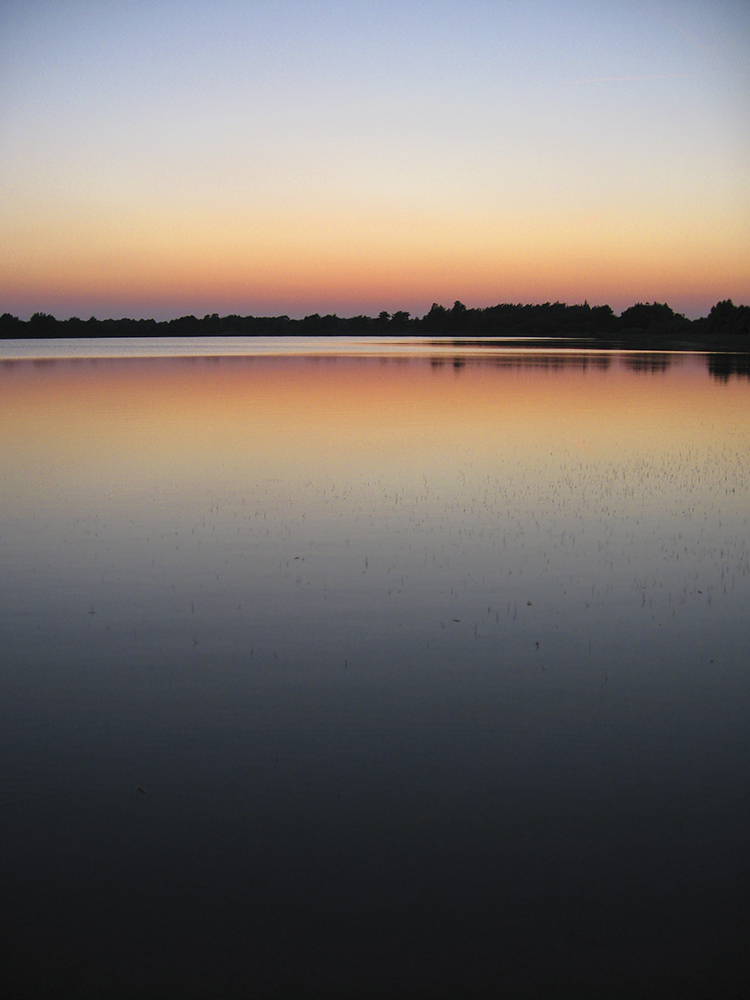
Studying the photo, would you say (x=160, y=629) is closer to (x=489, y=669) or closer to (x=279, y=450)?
(x=489, y=669)

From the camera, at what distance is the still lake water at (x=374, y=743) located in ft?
19.0

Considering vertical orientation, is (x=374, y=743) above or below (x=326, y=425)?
below

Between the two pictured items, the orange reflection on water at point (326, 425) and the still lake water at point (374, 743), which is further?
the orange reflection on water at point (326, 425)

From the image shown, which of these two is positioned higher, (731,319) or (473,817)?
(731,319)

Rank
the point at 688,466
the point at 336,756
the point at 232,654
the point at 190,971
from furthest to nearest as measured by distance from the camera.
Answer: the point at 688,466 → the point at 232,654 → the point at 336,756 → the point at 190,971

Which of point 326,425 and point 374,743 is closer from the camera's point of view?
point 374,743

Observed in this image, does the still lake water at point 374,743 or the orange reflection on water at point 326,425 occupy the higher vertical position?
the orange reflection on water at point 326,425

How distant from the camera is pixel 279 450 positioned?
28.9 m

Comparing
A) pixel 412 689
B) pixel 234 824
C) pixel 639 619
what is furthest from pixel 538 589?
pixel 234 824

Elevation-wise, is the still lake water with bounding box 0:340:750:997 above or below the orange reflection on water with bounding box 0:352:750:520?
below

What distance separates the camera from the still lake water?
5.78 meters

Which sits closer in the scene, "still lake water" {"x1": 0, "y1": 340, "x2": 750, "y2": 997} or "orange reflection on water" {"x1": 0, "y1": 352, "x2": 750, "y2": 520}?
"still lake water" {"x1": 0, "y1": 340, "x2": 750, "y2": 997}

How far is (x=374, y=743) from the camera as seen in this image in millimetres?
8516

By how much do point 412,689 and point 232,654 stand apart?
2.60m
